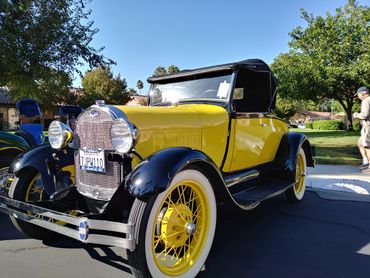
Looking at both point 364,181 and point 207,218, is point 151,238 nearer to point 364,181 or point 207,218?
point 207,218

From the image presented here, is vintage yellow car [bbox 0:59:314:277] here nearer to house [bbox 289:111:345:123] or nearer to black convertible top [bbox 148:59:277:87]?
black convertible top [bbox 148:59:277:87]

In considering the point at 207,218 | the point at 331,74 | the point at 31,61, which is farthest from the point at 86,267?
the point at 331,74

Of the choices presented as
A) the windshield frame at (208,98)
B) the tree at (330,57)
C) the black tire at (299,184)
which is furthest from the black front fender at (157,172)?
the tree at (330,57)

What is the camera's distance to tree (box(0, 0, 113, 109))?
938 centimetres

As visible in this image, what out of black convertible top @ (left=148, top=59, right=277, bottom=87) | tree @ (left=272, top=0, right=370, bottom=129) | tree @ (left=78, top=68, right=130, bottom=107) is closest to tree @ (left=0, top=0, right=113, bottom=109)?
black convertible top @ (left=148, top=59, right=277, bottom=87)

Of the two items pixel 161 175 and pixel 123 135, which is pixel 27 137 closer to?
pixel 123 135

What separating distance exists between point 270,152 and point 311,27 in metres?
17.7

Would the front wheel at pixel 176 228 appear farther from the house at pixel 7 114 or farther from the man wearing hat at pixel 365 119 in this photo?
the house at pixel 7 114

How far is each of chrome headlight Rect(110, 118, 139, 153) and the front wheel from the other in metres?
0.44

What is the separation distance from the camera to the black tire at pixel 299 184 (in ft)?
16.1

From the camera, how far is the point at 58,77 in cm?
1165

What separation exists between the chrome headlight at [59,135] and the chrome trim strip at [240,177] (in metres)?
1.72

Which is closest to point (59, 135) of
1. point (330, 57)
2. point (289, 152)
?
point (289, 152)

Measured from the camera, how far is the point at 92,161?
2914 millimetres
